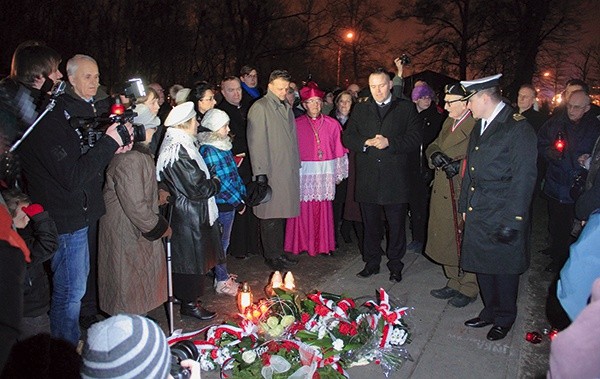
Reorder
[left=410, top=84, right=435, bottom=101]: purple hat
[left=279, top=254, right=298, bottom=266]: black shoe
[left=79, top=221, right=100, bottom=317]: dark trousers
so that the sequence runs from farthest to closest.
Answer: [left=410, top=84, right=435, bottom=101]: purple hat → [left=279, top=254, right=298, bottom=266]: black shoe → [left=79, top=221, right=100, bottom=317]: dark trousers

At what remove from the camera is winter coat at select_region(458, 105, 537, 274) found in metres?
3.85

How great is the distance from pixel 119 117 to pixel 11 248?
2080mm

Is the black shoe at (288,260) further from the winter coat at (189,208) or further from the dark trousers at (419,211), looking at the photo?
the dark trousers at (419,211)

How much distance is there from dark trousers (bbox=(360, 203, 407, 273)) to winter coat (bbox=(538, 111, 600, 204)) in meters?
1.93

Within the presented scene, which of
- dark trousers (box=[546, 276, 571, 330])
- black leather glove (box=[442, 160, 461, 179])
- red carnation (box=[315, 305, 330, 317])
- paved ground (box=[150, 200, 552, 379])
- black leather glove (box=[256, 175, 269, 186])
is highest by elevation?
black leather glove (box=[442, 160, 461, 179])

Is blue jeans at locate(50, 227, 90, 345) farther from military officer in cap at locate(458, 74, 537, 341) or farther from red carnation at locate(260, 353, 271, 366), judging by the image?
military officer in cap at locate(458, 74, 537, 341)

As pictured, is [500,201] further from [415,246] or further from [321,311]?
[415,246]

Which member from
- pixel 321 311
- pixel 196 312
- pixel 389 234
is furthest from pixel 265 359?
pixel 389 234

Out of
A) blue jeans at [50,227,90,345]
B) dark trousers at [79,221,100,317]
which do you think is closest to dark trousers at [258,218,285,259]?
dark trousers at [79,221,100,317]

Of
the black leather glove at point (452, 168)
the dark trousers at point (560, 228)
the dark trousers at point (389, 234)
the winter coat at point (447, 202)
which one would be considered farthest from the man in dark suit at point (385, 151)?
the dark trousers at point (560, 228)

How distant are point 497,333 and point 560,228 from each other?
2.46 metres

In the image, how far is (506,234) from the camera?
3.90 meters

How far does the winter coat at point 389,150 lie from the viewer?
206 inches

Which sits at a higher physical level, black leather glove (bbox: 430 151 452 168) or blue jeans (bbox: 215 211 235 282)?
black leather glove (bbox: 430 151 452 168)
